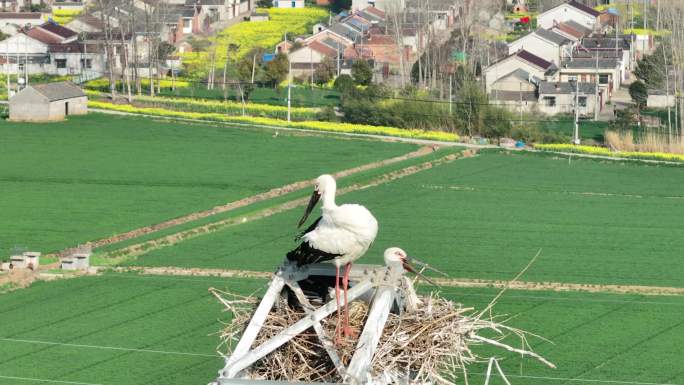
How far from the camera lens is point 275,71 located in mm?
91188

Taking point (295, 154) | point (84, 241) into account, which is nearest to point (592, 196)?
point (295, 154)

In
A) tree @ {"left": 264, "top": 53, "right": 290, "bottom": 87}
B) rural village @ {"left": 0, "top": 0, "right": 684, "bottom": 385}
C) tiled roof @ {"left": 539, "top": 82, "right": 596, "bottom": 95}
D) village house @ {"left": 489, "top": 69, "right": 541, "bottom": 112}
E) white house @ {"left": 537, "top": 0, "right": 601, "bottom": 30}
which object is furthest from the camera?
white house @ {"left": 537, "top": 0, "right": 601, "bottom": 30}

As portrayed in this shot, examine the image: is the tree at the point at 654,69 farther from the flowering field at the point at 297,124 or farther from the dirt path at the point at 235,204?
the dirt path at the point at 235,204

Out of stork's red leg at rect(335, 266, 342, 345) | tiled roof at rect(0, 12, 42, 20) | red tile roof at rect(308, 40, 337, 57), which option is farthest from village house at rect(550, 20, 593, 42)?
stork's red leg at rect(335, 266, 342, 345)

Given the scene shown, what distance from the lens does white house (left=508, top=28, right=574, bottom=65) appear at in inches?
3890

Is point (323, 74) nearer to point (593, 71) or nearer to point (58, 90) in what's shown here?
point (593, 71)

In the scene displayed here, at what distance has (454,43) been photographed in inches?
3989

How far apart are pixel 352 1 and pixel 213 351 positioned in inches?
3877

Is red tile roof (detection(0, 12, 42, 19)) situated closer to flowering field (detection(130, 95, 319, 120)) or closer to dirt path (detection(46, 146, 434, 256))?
flowering field (detection(130, 95, 319, 120))

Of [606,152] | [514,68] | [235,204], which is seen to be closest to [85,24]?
[514,68]

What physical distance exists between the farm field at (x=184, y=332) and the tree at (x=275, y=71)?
5448cm

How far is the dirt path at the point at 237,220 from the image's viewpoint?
135 feet

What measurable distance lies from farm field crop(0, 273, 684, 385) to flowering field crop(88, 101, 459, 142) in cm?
3369

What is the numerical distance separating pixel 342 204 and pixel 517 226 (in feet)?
68.6
